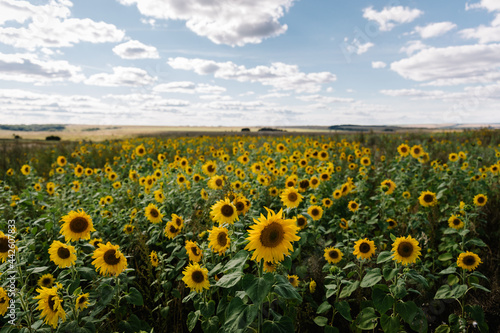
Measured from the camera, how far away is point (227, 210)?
3.04 m

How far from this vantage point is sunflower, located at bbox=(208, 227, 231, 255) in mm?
2803

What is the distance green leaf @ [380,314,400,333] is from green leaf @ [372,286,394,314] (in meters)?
0.17

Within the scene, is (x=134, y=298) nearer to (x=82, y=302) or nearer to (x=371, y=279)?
(x=82, y=302)

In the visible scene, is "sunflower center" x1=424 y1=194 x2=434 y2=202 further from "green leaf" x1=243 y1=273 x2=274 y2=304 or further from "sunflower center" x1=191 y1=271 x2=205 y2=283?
"green leaf" x1=243 y1=273 x2=274 y2=304

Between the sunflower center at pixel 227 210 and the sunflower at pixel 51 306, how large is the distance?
1547mm

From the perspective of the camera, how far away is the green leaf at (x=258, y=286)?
5.79 feet

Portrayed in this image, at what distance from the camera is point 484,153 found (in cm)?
953

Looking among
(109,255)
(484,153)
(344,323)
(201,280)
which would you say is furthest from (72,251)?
(484,153)

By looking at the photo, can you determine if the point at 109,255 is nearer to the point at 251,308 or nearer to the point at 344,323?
the point at 251,308

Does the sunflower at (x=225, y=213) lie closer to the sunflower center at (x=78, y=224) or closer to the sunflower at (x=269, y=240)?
the sunflower at (x=269, y=240)

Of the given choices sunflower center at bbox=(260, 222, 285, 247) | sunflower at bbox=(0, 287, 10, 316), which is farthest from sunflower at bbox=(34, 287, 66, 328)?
sunflower center at bbox=(260, 222, 285, 247)

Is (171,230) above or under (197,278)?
above

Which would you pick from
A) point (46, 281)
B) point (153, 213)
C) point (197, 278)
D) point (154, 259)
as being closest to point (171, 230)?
point (154, 259)

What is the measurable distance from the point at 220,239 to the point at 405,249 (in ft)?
5.80
